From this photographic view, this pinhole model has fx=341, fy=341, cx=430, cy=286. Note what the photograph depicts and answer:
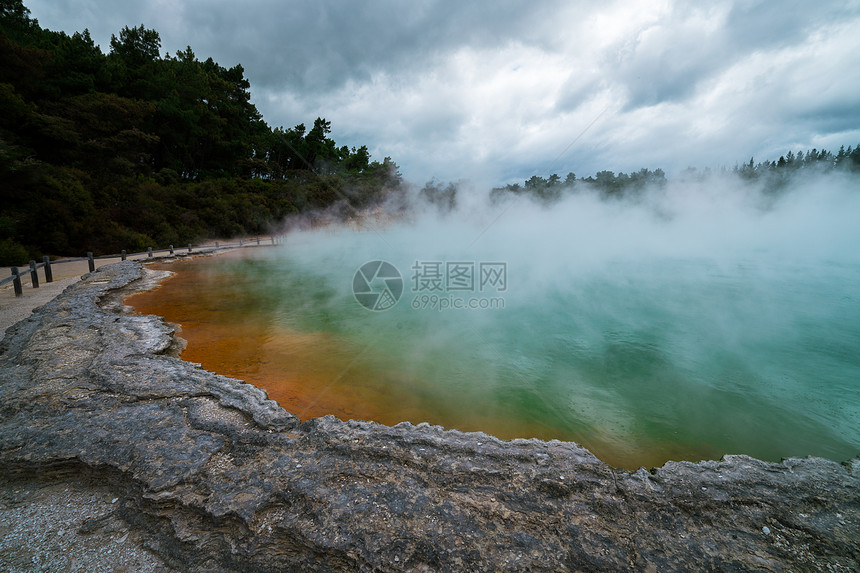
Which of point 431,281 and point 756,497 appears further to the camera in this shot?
point 431,281

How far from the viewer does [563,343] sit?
16.2 feet

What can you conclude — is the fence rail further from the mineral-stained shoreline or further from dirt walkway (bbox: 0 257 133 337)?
the mineral-stained shoreline

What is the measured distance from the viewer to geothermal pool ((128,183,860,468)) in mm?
3023

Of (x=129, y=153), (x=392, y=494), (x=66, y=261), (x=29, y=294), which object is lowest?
(x=392, y=494)

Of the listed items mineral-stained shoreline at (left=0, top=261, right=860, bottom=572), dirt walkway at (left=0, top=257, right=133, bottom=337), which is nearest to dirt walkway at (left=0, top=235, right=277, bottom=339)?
dirt walkway at (left=0, top=257, right=133, bottom=337)

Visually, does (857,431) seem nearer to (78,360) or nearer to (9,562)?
(9,562)

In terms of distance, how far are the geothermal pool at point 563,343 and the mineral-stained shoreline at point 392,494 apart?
2.55ft

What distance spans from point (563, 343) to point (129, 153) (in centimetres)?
2198

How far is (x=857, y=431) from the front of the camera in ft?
9.68

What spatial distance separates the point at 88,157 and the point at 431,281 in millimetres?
17468

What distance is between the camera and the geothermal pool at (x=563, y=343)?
3.02 m

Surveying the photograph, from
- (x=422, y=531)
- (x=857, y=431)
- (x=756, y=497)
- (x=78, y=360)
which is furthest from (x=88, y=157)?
(x=857, y=431)

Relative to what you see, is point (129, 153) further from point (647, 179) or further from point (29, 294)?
point (647, 179)

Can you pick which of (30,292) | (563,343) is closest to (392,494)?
(563,343)
